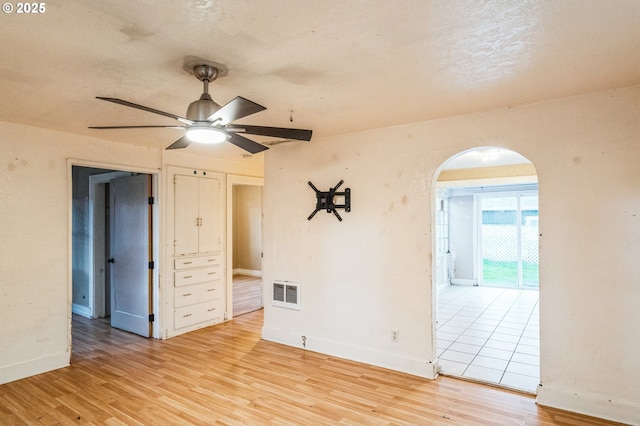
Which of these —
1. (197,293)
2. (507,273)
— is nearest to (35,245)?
(197,293)

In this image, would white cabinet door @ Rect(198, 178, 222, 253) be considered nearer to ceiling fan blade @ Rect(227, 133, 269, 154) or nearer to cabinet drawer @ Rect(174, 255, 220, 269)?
cabinet drawer @ Rect(174, 255, 220, 269)

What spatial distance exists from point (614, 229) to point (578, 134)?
0.78 metres

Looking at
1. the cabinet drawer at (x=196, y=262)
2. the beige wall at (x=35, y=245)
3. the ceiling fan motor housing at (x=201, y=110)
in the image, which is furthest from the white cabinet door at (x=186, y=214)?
the ceiling fan motor housing at (x=201, y=110)

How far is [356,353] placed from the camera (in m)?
3.83

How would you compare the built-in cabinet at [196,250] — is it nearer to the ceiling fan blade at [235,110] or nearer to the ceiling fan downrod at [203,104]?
the ceiling fan downrod at [203,104]

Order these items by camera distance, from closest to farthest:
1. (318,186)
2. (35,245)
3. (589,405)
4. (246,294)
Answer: (589,405)
(35,245)
(318,186)
(246,294)

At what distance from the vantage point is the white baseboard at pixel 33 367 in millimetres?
3369

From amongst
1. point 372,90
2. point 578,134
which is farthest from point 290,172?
point 578,134

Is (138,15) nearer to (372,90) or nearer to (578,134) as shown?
(372,90)

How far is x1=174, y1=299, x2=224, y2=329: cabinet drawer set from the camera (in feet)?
15.9

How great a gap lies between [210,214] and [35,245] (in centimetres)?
213

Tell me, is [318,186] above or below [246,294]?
above

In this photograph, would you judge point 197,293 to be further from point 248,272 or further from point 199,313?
point 248,272

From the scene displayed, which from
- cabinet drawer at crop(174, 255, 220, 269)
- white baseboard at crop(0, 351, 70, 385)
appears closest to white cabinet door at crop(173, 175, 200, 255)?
cabinet drawer at crop(174, 255, 220, 269)
